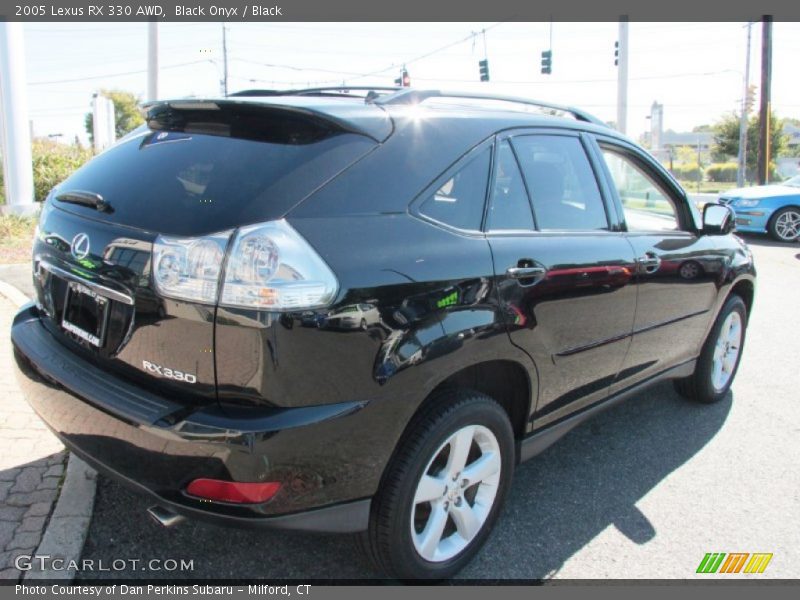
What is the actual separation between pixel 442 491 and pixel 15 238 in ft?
27.7

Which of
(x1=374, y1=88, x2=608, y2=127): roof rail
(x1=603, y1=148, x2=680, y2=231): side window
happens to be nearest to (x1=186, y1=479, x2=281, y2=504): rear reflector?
(x1=374, y1=88, x2=608, y2=127): roof rail

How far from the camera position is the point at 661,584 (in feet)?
9.00

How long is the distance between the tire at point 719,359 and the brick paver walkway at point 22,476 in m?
3.79

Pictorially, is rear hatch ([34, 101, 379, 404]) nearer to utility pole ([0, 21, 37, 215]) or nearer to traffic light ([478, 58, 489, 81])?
utility pole ([0, 21, 37, 215])

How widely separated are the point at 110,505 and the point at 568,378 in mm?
2122

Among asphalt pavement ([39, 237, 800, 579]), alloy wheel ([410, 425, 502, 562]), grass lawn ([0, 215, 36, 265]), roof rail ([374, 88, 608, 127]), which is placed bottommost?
asphalt pavement ([39, 237, 800, 579])

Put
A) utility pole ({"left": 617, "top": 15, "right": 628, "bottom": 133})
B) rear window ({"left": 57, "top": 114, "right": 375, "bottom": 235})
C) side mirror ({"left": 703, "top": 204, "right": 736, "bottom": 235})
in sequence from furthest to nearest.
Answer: utility pole ({"left": 617, "top": 15, "right": 628, "bottom": 133}) → side mirror ({"left": 703, "top": 204, "right": 736, "bottom": 235}) → rear window ({"left": 57, "top": 114, "right": 375, "bottom": 235})

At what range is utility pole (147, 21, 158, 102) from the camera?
14555 mm

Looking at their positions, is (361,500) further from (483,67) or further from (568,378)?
(483,67)

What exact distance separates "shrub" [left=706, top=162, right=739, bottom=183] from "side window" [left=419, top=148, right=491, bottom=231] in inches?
2366

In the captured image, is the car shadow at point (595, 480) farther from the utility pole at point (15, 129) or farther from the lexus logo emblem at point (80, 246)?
the utility pole at point (15, 129)

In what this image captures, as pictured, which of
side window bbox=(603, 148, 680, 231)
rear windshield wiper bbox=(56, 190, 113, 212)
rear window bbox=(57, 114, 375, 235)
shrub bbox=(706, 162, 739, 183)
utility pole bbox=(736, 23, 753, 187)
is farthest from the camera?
shrub bbox=(706, 162, 739, 183)

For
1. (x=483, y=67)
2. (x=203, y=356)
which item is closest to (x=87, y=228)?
(x=203, y=356)

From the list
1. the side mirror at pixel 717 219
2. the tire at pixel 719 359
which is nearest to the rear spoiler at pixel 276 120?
the side mirror at pixel 717 219
